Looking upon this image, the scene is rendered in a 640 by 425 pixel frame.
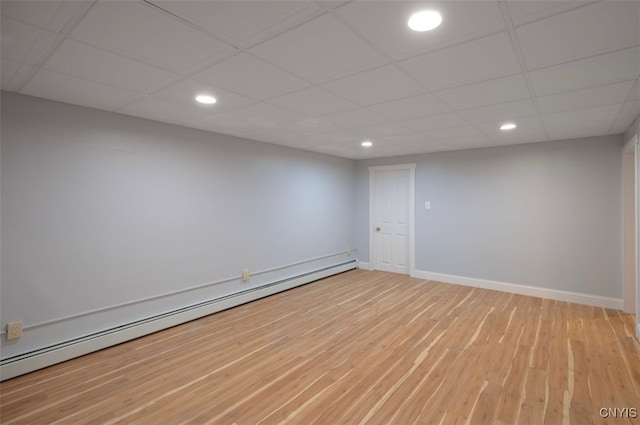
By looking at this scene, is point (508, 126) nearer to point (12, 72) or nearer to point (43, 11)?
point (43, 11)

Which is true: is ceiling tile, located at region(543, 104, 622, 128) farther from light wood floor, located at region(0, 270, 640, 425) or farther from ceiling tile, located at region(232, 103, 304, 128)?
ceiling tile, located at region(232, 103, 304, 128)

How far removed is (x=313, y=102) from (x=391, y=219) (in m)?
4.02

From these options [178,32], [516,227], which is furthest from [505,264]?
[178,32]

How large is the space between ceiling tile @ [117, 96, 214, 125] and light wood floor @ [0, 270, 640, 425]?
7.75ft

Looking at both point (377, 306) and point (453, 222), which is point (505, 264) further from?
point (377, 306)

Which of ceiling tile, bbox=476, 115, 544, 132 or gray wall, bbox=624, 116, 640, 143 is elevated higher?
ceiling tile, bbox=476, 115, 544, 132

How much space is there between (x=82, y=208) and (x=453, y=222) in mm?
5282

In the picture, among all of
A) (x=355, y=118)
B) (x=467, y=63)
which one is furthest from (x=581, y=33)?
(x=355, y=118)

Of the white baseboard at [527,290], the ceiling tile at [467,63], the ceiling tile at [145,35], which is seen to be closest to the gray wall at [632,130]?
the white baseboard at [527,290]

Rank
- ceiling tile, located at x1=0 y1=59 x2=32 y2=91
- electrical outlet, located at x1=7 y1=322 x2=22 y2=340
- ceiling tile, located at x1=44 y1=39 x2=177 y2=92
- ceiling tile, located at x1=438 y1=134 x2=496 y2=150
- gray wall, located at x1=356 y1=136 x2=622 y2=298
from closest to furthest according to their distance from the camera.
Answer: ceiling tile, located at x1=44 y1=39 x2=177 y2=92 → ceiling tile, located at x1=0 y1=59 x2=32 y2=91 → electrical outlet, located at x1=7 y1=322 x2=22 y2=340 → gray wall, located at x1=356 y1=136 x2=622 y2=298 → ceiling tile, located at x1=438 y1=134 x2=496 y2=150

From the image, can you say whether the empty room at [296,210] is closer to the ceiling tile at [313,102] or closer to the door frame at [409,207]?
the ceiling tile at [313,102]

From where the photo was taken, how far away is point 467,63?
2.01 m

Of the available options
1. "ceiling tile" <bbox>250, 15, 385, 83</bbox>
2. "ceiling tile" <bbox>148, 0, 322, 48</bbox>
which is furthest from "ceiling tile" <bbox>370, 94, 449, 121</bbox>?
"ceiling tile" <bbox>148, 0, 322, 48</bbox>

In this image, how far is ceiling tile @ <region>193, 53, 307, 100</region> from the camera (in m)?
2.04
